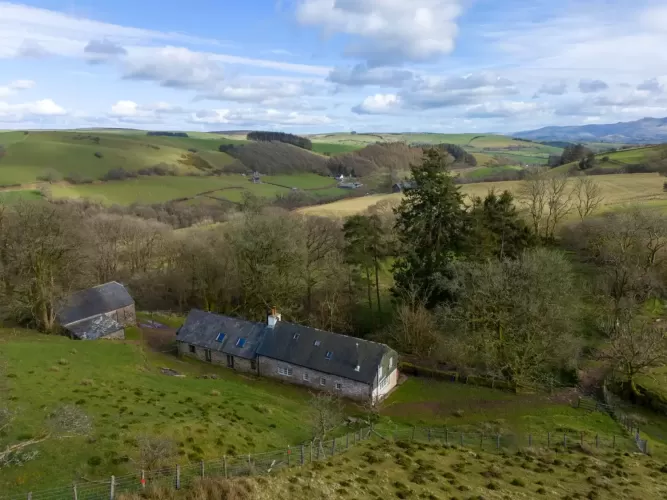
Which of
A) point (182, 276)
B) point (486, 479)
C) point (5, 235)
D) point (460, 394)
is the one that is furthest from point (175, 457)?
point (182, 276)

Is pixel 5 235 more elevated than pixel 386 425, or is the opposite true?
pixel 5 235

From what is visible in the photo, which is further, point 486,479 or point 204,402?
point 204,402

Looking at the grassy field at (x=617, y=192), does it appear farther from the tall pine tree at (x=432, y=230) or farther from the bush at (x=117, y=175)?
the bush at (x=117, y=175)

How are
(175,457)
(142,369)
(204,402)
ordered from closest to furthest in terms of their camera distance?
(175,457)
(204,402)
(142,369)

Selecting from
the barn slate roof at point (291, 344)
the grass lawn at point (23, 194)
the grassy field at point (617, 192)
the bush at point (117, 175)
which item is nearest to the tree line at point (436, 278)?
the barn slate roof at point (291, 344)

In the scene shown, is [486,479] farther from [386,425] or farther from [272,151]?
[272,151]

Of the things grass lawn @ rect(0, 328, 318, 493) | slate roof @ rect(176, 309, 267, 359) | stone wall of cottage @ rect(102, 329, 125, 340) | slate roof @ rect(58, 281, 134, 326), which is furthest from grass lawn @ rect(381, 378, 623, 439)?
slate roof @ rect(58, 281, 134, 326)
